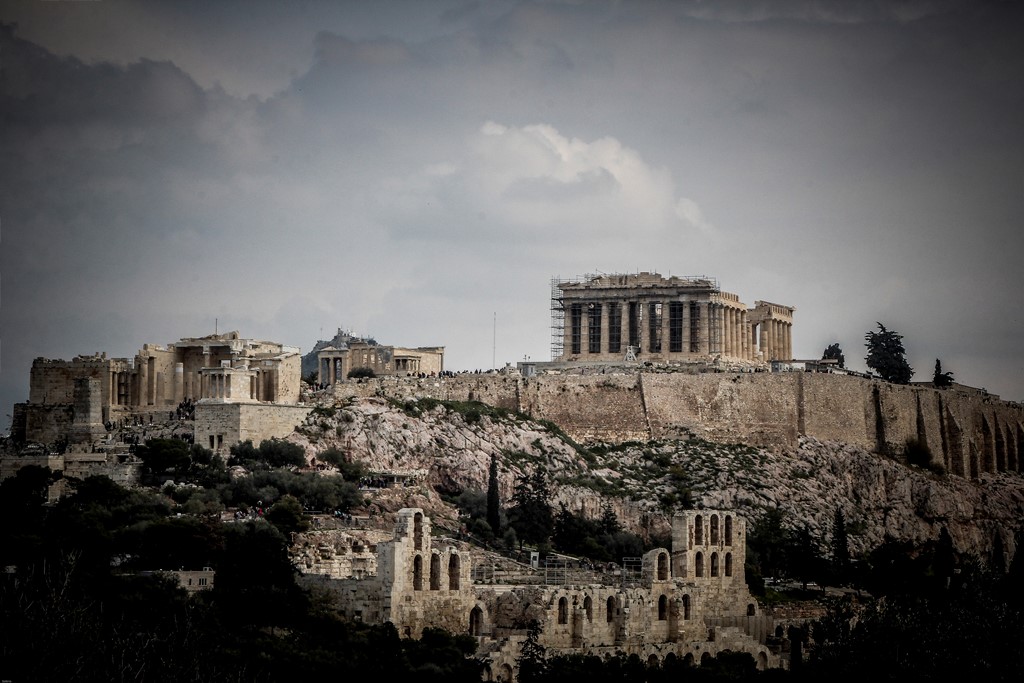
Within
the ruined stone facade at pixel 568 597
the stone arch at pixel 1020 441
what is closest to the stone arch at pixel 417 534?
the ruined stone facade at pixel 568 597

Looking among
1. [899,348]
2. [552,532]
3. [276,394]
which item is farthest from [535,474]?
[899,348]

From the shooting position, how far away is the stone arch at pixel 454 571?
182 feet

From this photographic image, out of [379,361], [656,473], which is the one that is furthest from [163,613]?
[379,361]

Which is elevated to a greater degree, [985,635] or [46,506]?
[46,506]

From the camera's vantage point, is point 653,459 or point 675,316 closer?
point 653,459

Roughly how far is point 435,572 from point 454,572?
701 mm

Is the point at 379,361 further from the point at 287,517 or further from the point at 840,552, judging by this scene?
the point at 287,517

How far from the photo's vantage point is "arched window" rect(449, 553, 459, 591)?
182 feet

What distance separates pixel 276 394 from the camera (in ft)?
249

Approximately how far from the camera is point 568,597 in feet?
189

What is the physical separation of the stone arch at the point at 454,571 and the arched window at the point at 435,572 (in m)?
0.47

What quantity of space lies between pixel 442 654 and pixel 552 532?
777 inches

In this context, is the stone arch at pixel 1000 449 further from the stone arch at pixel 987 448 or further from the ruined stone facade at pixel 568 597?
the ruined stone facade at pixel 568 597

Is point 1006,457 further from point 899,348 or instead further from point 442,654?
point 442,654
